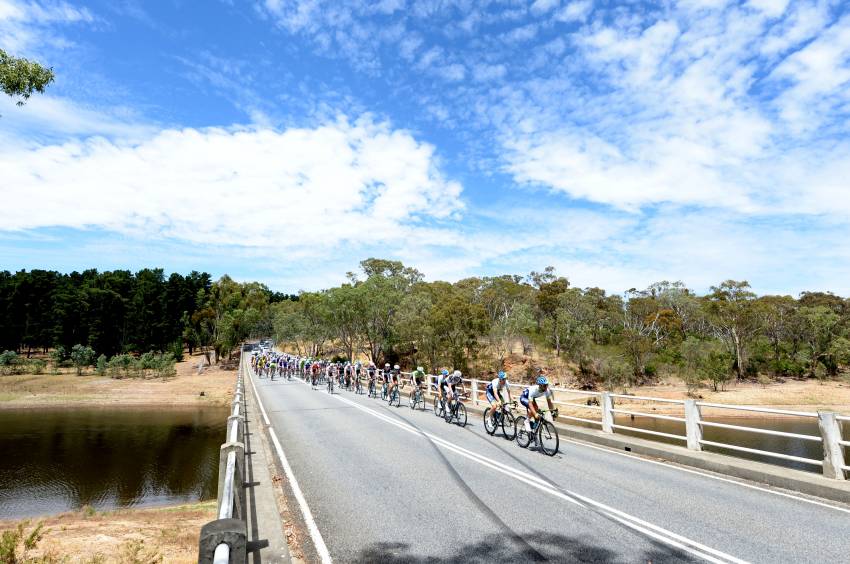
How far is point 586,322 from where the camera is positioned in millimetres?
70062

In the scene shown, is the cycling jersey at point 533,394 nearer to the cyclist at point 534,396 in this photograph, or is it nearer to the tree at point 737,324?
the cyclist at point 534,396

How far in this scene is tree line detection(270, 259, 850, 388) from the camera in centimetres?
5153

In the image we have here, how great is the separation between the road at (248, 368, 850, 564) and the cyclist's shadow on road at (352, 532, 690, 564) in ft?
0.05

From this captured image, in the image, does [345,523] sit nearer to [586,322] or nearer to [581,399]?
[581,399]

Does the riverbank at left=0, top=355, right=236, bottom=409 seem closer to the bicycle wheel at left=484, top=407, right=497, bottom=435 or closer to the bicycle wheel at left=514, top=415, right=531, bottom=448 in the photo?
the bicycle wheel at left=484, top=407, right=497, bottom=435

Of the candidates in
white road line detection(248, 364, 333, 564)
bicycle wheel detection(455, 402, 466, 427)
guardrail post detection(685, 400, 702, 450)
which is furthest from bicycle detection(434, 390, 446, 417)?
guardrail post detection(685, 400, 702, 450)

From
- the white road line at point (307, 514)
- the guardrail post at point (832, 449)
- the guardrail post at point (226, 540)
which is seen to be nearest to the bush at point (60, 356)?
the white road line at point (307, 514)

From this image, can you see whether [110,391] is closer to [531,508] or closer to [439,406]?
[439,406]

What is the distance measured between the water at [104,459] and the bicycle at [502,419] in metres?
12.0

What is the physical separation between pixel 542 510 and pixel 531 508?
0.17 meters

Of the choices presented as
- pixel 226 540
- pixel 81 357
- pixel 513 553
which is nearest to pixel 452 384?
pixel 513 553

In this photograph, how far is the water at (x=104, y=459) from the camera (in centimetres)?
1909

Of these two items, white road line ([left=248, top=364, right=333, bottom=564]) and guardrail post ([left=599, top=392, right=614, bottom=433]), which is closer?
white road line ([left=248, top=364, right=333, bottom=564])

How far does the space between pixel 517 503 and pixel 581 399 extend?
43661mm
